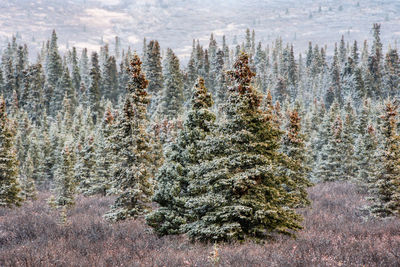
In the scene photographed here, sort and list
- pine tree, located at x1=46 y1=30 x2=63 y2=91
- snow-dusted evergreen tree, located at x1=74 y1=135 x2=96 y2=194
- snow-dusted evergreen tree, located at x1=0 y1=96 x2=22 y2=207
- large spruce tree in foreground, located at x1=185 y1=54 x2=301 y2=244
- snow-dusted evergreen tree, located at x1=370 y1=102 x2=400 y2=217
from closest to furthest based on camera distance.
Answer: large spruce tree in foreground, located at x1=185 y1=54 x2=301 y2=244 → snow-dusted evergreen tree, located at x1=370 y1=102 x2=400 y2=217 → snow-dusted evergreen tree, located at x1=0 y1=96 x2=22 y2=207 → snow-dusted evergreen tree, located at x1=74 y1=135 x2=96 y2=194 → pine tree, located at x1=46 y1=30 x2=63 y2=91

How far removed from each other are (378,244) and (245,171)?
4.25 meters

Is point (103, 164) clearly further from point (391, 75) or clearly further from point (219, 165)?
point (391, 75)

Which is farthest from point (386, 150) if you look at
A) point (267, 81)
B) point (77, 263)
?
point (267, 81)

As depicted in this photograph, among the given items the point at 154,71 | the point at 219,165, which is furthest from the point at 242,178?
the point at 154,71

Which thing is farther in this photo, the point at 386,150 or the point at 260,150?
the point at 386,150

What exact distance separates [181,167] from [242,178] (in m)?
3.38

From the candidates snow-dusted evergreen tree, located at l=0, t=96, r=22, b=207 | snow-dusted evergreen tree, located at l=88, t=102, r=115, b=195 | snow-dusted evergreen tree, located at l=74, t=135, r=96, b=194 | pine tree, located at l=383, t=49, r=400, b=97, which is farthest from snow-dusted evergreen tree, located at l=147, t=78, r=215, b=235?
pine tree, located at l=383, t=49, r=400, b=97

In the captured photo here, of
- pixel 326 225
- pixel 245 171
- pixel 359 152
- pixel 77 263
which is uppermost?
pixel 245 171

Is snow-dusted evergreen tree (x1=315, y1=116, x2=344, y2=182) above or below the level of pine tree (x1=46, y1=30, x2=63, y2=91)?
below

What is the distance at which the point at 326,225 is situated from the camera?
15625mm

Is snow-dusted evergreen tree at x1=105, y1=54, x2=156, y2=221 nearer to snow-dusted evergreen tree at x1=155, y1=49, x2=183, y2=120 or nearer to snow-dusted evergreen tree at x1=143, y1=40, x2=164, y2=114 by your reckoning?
snow-dusted evergreen tree at x1=155, y1=49, x2=183, y2=120

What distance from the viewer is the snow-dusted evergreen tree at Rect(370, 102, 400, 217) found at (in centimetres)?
1744

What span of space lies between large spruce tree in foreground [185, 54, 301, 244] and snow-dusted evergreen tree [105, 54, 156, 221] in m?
7.76

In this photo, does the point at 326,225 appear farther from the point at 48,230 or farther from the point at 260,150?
the point at 48,230
